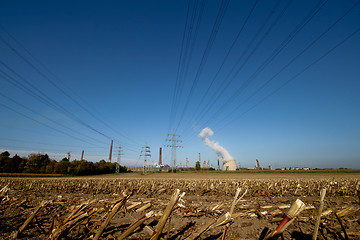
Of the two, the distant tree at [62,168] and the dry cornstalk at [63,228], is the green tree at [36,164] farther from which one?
the dry cornstalk at [63,228]

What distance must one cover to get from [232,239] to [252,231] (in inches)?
72.2

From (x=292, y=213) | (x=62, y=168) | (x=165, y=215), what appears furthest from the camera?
(x=62, y=168)

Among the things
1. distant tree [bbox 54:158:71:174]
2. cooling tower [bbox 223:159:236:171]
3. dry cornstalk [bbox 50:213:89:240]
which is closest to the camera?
dry cornstalk [bbox 50:213:89:240]

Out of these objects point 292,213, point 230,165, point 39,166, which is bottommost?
point 230,165

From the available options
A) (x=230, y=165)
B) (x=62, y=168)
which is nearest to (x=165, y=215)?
(x=62, y=168)

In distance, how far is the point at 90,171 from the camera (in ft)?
218

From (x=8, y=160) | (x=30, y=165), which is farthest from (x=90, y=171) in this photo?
(x=8, y=160)

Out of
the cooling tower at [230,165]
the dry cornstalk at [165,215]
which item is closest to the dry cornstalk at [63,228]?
the dry cornstalk at [165,215]

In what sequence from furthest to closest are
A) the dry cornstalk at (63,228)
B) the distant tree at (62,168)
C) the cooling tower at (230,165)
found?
the cooling tower at (230,165), the distant tree at (62,168), the dry cornstalk at (63,228)

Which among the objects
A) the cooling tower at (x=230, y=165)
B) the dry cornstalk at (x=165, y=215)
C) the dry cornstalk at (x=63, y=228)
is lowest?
the cooling tower at (x=230, y=165)

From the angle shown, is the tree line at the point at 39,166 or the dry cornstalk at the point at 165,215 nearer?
the dry cornstalk at the point at 165,215

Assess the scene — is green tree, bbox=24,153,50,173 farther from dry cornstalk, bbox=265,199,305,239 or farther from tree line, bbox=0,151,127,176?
dry cornstalk, bbox=265,199,305,239

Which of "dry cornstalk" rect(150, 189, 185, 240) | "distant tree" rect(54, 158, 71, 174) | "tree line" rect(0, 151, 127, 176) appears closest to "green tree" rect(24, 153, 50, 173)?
"tree line" rect(0, 151, 127, 176)

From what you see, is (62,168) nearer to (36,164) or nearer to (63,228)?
(36,164)
